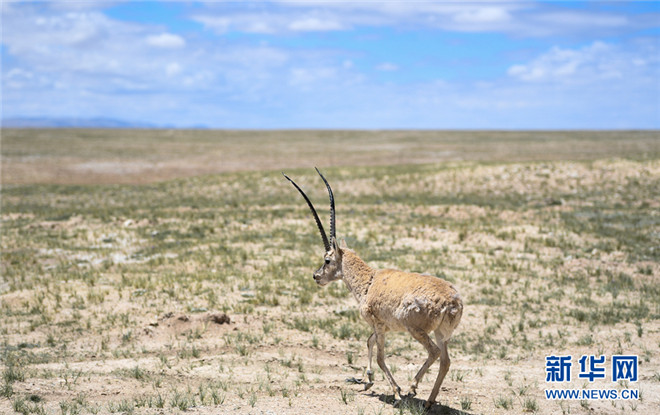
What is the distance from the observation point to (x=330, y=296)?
49.7 ft

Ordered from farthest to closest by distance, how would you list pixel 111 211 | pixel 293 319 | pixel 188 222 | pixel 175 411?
1. pixel 111 211
2. pixel 188 222
3. pixel 293 319
4. pixel 175 411

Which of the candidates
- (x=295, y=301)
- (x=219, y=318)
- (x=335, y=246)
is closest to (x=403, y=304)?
(x=335, y=246)

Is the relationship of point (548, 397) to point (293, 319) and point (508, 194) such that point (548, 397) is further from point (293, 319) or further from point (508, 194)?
point (508, 194)

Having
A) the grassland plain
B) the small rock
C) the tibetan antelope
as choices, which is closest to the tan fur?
the tibetan antelope

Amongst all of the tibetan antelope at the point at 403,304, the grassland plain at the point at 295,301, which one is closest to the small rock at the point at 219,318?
the grassland plain at the point at 295,301

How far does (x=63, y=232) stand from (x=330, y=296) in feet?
48.3

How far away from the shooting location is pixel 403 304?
784 cm

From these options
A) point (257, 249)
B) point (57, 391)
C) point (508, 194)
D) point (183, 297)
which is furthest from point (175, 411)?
point (508, 194)

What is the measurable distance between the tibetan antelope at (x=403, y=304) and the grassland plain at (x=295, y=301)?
811 mm

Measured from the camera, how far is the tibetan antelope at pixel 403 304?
759cm

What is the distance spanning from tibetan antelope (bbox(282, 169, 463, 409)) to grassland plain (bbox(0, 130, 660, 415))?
0.81 m

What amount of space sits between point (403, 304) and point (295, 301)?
7050 mm

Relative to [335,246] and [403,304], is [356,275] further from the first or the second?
[403,304]

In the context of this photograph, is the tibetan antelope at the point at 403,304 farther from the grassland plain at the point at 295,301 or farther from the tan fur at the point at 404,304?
the grassland plain at the point at 295,301
